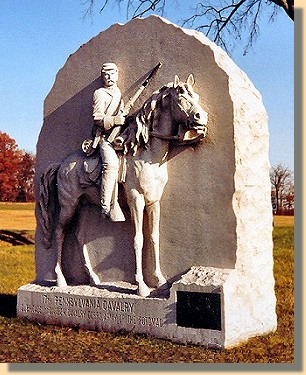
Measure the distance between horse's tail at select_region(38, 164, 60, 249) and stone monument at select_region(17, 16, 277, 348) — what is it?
0.03 m

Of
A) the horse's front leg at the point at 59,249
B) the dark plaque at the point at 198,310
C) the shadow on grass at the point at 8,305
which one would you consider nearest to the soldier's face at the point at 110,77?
the horse's front leg at the point at 59,249

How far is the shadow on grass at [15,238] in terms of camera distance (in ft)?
50.4

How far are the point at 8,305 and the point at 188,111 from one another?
4.30 metres

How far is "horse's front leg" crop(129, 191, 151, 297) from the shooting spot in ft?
21.1

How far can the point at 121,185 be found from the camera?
21.8 ft

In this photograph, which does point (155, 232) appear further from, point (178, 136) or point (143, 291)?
point (178, 136)

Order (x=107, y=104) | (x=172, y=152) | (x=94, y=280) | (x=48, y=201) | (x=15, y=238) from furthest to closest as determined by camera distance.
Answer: (x=15, y=238), (x=48, y=201), (x=94, y=280), (x=107, y=104), (x=172, y=152)

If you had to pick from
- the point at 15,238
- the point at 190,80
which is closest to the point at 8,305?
the point at 190,80

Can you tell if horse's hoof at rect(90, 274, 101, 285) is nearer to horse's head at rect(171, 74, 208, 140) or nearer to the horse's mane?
the horse's mane

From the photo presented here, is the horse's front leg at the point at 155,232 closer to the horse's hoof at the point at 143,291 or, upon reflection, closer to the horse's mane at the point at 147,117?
the horse's hoof at the point at 143,291

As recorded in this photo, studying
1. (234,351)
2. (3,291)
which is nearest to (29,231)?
(3,291)

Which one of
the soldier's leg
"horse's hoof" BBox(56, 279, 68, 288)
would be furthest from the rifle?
"horse's hoof" BBox(56, 279, 68, 288)

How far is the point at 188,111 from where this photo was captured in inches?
241

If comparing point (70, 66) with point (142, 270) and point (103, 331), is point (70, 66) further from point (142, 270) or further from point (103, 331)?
point (103, 331)
